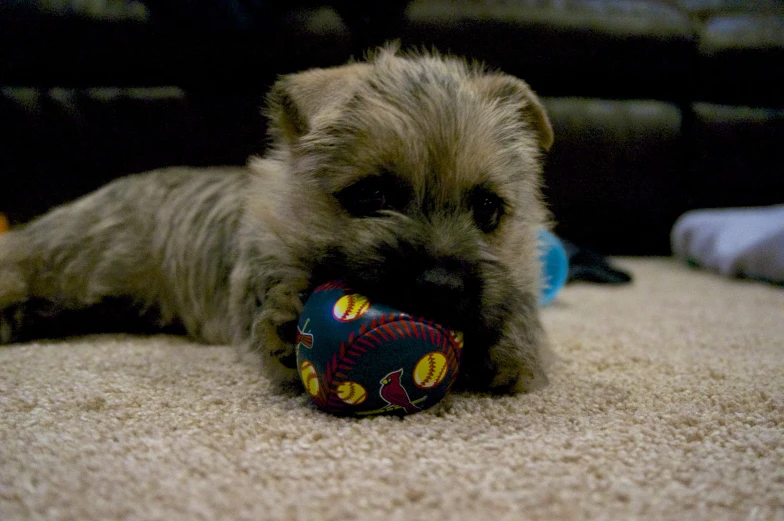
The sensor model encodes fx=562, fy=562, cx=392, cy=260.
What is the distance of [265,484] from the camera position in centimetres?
93

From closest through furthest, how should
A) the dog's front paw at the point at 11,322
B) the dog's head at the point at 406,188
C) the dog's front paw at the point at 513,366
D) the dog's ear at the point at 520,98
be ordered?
1. the dog's head at the point at 406,188
2. the dog's front paw at the point at 513,366
3. the dog's ear at the point at 520,98
4. the dog's front paw at the point at 11,322

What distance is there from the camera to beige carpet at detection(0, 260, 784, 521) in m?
0.87

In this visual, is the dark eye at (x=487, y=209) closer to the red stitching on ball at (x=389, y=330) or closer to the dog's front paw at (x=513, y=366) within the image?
the dog's front paw at (x=513, y=366)

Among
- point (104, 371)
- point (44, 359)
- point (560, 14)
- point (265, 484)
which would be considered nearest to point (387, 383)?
point (265, 484)

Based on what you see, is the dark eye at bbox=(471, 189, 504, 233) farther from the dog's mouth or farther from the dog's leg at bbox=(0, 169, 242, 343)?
the dog's leg at bbox=(0, 169, 242, 343)

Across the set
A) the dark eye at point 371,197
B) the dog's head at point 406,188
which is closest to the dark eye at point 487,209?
the dog's head at point 406,188

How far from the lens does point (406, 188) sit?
146 cm

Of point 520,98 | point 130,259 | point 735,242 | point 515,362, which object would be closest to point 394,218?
point 515,362

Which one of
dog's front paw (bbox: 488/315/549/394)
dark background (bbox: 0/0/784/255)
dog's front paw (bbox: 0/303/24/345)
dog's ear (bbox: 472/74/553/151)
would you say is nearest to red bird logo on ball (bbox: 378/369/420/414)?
dog's front paw (bbox: 488/315/549/394)

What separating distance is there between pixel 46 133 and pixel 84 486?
3.06 m

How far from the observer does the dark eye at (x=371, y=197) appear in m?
1.47

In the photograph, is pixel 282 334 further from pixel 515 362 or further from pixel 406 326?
pixel 515 362

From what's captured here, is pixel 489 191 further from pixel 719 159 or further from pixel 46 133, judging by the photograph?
pixel 719 159

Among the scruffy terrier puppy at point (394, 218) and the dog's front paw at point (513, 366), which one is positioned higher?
the scruffy terrier puppy at point (394, 218)
